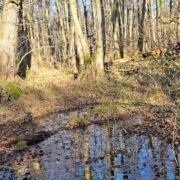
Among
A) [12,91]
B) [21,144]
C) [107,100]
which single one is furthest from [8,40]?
[21,144]

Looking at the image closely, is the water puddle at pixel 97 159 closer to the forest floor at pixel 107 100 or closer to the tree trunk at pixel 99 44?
the forest floor at pixel 107 100

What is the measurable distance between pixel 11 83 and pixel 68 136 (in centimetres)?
551

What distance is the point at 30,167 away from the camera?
5.82m

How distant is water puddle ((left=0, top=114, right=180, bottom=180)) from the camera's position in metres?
5.23

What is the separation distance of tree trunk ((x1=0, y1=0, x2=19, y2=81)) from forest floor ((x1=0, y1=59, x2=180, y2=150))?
663 millimetres

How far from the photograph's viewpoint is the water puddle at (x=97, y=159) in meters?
5.23

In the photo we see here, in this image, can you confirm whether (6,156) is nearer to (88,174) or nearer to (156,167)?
(88,174)

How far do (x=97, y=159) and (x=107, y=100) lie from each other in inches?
229

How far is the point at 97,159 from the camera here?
19.6ft

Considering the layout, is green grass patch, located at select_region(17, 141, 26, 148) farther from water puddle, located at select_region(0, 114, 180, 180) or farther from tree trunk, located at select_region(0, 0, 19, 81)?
tree trunk, located at select_region(0, 0, 19, 81)

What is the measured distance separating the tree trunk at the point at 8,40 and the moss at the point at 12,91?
1.85 ft

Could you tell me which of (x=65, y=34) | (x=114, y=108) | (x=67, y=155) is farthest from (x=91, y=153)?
(x=65, y=34)

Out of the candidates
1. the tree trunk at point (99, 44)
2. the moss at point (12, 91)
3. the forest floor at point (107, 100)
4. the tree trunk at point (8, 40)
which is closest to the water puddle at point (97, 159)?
the forest floor at point (107, 100)

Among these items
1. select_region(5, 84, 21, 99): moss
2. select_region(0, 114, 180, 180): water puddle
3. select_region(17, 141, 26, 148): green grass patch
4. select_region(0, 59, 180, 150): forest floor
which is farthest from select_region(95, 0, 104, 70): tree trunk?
select_region(17, 141, 26, 148): green grass patch
